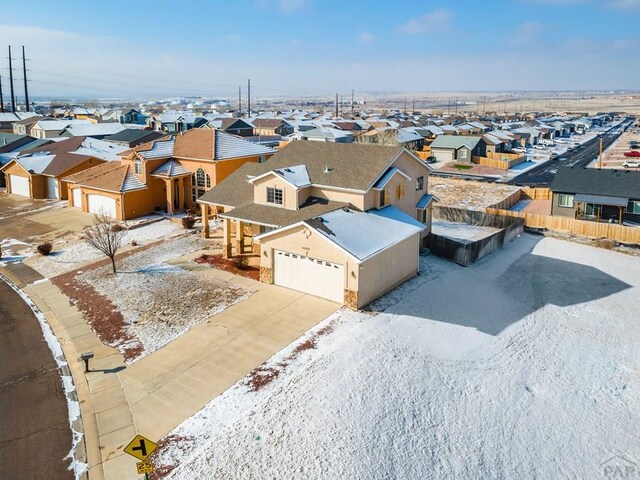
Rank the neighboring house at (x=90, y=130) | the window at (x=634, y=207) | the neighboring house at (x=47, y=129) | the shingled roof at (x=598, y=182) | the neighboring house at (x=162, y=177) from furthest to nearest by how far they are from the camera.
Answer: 1. the neighboring house at (x=47, y=129)
2. the neighboring house at (x=90, y=130)
3. the shingled roof at (x=598, y=182)
4. the window at (x=634, y=207)
5. the neighboring house at (x=162, y=177)

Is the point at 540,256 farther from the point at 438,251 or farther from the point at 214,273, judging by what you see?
the point at 214,273

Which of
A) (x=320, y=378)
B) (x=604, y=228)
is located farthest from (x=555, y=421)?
(x=604, y=228)

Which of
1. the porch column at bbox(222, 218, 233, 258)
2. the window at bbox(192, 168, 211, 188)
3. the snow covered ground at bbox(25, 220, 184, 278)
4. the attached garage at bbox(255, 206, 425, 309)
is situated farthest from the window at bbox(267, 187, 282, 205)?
the window at bbox(192, 168, 211, 188)

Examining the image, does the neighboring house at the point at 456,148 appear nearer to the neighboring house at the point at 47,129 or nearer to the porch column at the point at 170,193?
the porch column at the point at 170,193

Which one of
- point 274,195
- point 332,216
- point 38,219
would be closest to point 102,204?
point 38,219

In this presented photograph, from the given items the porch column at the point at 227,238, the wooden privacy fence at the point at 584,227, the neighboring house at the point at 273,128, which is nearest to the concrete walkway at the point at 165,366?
the porch column at the point at 227,238

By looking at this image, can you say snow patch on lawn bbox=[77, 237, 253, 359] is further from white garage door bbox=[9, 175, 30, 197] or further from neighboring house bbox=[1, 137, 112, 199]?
Result: white garage door bbox=[9, 175, 30, 197]
